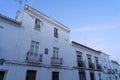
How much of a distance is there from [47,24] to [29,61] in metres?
5.64

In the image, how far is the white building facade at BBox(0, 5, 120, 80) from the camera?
9406 millimetres

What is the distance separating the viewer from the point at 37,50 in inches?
464

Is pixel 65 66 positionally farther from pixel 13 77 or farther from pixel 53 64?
pixel 13 77

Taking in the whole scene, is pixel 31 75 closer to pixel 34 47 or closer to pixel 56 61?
pixel 34 47

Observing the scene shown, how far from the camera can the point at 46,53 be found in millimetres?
12453

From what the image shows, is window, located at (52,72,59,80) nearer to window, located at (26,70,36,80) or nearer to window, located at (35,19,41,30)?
window, located at (26,70,36,80)

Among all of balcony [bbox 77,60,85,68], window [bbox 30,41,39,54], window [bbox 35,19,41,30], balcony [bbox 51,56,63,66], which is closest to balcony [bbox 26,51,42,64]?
window [bbox 30,41,39,54]

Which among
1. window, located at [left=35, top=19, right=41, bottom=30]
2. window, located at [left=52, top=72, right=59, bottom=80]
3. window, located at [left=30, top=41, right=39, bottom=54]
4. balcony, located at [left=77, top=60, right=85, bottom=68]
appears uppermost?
window, located at [left=35, top=19, right=41, bottom=30]

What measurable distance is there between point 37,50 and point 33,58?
48.8 inches

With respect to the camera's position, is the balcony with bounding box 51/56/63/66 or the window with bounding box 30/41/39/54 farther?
the balcony with bounding box 51/56/63/66

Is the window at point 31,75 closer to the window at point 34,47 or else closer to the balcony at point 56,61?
the window at point 34,47

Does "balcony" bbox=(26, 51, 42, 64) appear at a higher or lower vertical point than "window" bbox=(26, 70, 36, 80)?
higher

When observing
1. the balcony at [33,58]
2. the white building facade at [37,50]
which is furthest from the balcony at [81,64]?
the balcony at [33,58]

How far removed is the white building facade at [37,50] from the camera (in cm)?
941
